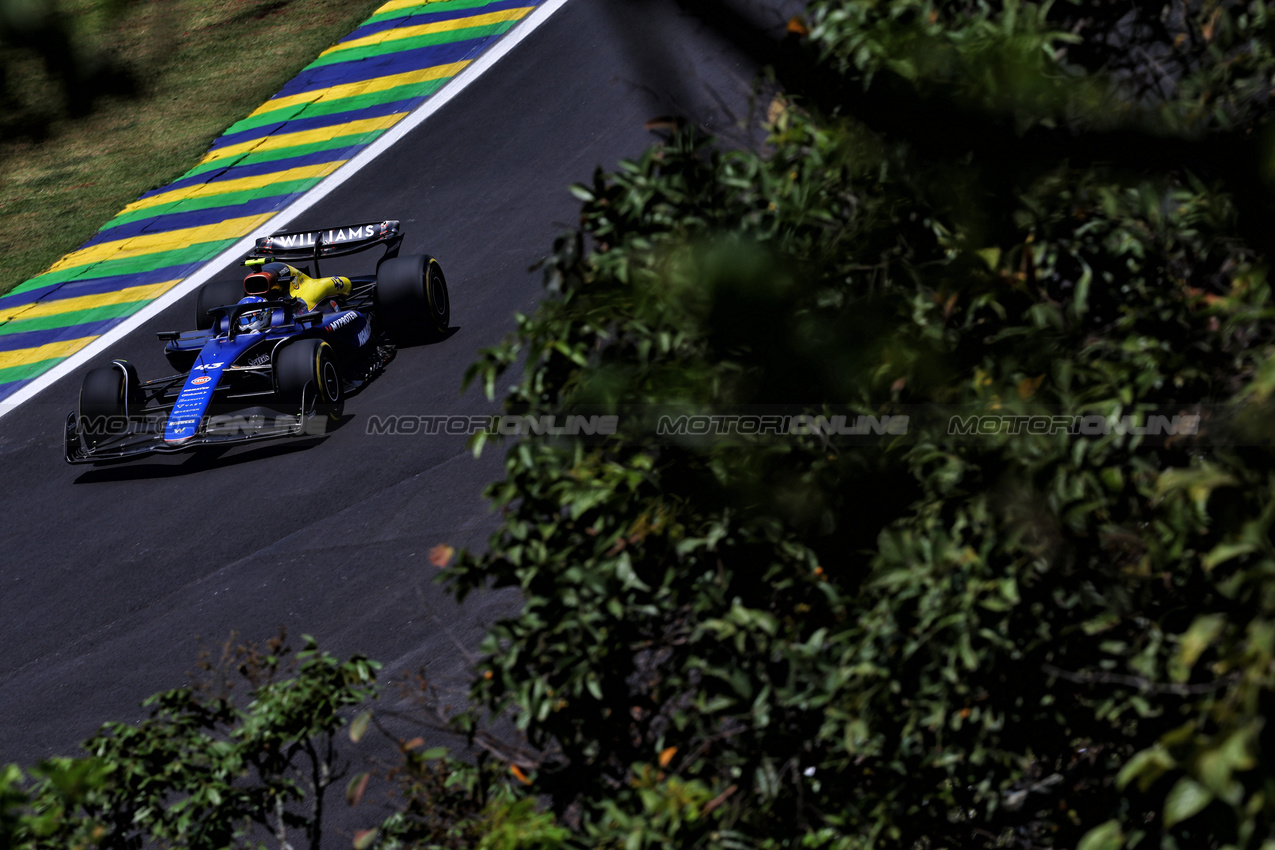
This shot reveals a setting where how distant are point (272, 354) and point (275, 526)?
1.44 meters

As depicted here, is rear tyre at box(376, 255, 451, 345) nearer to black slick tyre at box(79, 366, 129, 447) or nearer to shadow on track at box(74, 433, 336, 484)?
shadow on track at box(74, 433, 336, 484)

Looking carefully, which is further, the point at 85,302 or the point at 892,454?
the point at 85,302

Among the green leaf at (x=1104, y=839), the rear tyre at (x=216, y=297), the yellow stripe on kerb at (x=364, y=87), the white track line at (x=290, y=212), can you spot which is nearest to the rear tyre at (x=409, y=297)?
the rear tyre at (x=216, y=297)

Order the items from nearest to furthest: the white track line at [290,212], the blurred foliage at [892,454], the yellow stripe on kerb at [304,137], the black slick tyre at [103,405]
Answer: the blurred foliage at [892,454] → the black slick tyre at [103,405] → the white track line at [290,212] → the yellow stripe on kerb at [304,137]

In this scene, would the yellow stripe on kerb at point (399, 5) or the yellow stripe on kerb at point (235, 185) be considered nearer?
the yellow stripe on kerb at point (235, 185)

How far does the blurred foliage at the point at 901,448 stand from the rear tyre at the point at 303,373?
6.21m

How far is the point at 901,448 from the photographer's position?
8.55 feet

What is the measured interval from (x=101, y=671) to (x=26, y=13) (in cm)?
549

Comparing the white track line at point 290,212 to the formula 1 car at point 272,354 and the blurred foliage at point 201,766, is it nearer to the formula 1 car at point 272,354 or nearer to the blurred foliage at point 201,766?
the formula 1 car at point 272,354

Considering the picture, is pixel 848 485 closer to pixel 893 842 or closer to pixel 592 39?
pixel 893 842

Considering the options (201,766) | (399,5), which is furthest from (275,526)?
(399,5)

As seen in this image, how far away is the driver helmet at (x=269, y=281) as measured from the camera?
931 cm

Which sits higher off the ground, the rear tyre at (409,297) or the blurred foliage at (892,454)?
the blurred foliage at (892,454)

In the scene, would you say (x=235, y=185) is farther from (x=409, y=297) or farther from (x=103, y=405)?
(x=103, y=405)
